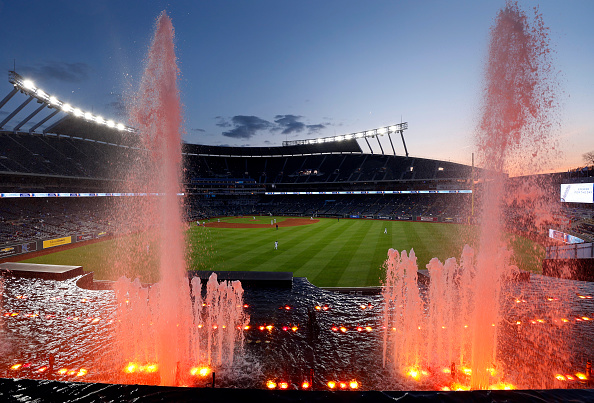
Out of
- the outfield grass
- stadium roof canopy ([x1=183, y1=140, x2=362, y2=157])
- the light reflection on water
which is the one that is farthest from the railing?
stadium roof canopy ([x1=183, y1=140, x2=362, y2=157])

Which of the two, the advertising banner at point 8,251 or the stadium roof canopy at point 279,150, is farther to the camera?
the stadium roof canopy at point 279,150

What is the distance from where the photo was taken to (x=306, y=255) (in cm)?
2466

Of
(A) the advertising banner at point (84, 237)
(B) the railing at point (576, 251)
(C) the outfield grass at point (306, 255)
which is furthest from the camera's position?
(A) the advertising banner at point (84, 237)

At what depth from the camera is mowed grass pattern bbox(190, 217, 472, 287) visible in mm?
19156

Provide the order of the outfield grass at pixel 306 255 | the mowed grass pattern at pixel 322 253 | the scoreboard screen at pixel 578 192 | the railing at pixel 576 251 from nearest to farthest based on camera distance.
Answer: the railing at pixel 576 251 → the mowed grass pattern at pixel 322 253 → the outfield grass at pixel 306 255 → the scoreboard screen at pixel 578 192

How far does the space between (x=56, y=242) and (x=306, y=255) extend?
1005 inches

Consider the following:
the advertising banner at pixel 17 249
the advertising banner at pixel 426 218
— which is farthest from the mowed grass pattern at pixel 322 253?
the advertising banner at pixel 426 218

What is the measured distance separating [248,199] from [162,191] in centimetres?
7390

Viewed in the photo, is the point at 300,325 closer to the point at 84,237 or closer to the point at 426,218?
the point at 84,237

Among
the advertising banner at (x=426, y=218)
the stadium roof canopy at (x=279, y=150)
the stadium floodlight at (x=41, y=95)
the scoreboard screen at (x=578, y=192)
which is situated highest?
the stadium roof canopy at (x=279, y=150)

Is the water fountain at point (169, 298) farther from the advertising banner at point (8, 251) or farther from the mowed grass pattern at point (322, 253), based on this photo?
the advertising banner at point (8, 251)

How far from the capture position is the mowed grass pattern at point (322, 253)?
19.2 meters

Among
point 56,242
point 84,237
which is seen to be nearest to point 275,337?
point 56,242

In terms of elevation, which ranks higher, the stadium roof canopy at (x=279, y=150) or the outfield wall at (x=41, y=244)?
the stadium roof canopy at (x=279, y=150)
